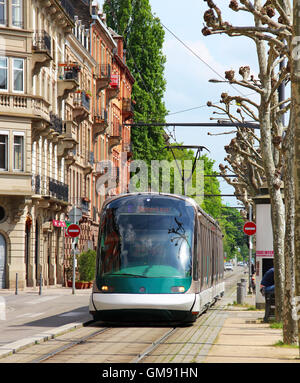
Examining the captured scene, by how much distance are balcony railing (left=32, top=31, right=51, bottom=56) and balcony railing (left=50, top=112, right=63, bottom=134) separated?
4.22 m

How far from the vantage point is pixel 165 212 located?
22.7m

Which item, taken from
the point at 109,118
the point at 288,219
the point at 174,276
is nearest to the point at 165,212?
the point at 174,276

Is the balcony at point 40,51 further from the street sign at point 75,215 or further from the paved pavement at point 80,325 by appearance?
the paved pavement at point 80,325

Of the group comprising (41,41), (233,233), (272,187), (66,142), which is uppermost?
(41,41)

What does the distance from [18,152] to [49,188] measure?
4.81 metres

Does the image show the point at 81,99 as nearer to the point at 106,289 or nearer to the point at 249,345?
the point at 106,289

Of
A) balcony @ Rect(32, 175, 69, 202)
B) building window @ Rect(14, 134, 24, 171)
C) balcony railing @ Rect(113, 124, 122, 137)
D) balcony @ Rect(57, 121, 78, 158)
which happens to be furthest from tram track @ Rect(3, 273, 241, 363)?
balcony railing @ Rect(113, 124, 122, 137)

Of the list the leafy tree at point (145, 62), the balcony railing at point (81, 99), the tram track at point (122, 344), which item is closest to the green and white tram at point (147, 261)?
the tram track at point (122, 344)

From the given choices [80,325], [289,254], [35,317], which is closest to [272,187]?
[289,254]

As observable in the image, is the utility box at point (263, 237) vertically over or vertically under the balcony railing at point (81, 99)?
under

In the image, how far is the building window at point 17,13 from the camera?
47.9 m

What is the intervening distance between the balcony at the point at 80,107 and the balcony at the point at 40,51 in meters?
12.8

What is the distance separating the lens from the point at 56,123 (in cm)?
5462

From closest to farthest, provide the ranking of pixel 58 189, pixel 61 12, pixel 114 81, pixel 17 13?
pixel 17 13, pixel 58 189, pixel 61 12, pixel 114 81
